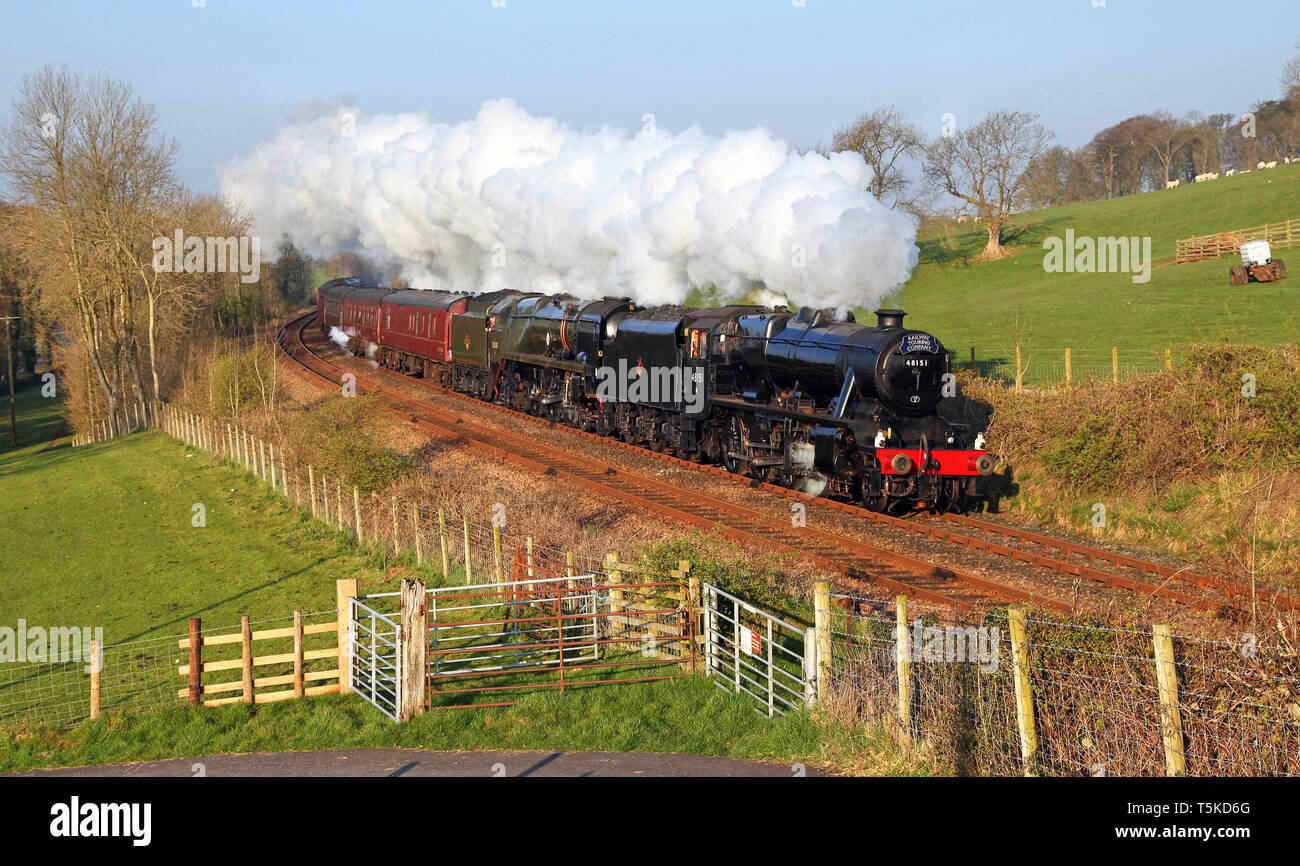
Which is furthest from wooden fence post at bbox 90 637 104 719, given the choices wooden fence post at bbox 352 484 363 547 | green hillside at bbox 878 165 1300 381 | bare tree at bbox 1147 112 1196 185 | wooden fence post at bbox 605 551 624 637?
bare tree at bbox 1147 112 1196 185

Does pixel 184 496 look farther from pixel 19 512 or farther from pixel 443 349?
pixel 443 349

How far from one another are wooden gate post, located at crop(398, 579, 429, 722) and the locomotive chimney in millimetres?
9773

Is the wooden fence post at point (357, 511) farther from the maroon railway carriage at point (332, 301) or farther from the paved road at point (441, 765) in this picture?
the maroon railway carriage at point (332, 301)

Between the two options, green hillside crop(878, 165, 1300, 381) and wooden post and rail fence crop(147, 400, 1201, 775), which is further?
green hillside crop(878, 165, 1300, 381)

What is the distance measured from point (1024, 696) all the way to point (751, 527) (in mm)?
10303

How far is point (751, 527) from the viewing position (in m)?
18.3

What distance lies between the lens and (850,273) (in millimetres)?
19594

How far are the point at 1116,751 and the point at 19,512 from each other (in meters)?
33.0

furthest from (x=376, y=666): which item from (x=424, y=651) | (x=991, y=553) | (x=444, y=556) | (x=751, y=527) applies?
(x=991, y=553)

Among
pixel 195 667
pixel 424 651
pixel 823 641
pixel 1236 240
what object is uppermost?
pixel 1236 240

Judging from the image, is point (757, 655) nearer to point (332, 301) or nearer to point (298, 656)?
point (298, 656)

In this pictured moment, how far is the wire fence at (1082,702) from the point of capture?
7.32 m

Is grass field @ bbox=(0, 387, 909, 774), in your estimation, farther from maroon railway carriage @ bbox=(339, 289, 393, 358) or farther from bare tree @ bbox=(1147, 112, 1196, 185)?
bare tree @ bbox=(1147, 112, 1196, 185)

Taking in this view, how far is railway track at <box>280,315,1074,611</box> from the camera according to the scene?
14344mm
